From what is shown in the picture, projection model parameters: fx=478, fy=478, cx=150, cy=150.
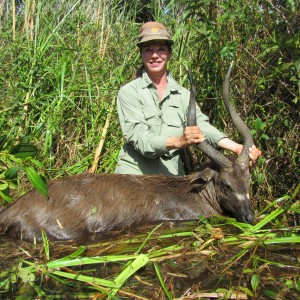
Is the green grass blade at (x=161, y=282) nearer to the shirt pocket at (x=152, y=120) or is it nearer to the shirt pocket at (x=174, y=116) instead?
the shirt pocket at (x=152, y=120)

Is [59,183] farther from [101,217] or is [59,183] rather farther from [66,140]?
[66,140]

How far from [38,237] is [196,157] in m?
2.45

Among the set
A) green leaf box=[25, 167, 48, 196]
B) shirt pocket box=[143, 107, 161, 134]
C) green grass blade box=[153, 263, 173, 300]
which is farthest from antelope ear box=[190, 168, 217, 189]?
green leaf box=[25, 167, 48, 196]

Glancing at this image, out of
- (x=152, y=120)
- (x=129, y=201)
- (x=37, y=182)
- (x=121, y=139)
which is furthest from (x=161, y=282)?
(x=121, y=139)

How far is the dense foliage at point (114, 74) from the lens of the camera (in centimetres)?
496

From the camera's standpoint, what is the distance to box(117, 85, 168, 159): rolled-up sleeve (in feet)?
15.4

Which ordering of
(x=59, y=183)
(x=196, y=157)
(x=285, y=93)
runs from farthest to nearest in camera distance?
(x=196, y=157) → (x=285, y=93) → (x=59, y=183)

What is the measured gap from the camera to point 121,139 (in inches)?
243

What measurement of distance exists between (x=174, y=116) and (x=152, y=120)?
0.91 ft

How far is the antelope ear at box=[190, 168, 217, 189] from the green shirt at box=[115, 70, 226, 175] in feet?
1.41

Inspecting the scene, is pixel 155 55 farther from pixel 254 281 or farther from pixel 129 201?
pixel 254 281

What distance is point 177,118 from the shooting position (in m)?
5.36

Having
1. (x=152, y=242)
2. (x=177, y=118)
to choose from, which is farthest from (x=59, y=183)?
(x=177, y=118)

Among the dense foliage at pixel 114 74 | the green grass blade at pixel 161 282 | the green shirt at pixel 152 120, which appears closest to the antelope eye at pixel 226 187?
the dense foliage at pixel 114 74
